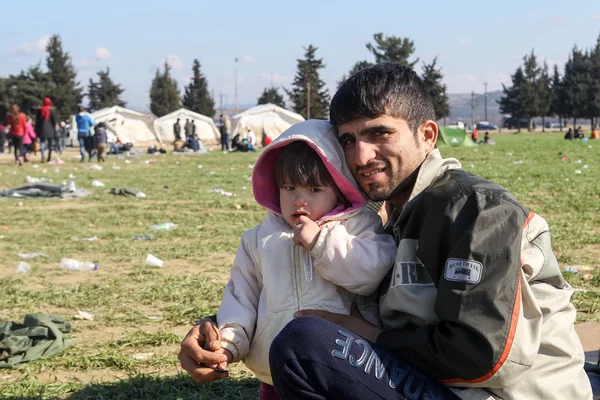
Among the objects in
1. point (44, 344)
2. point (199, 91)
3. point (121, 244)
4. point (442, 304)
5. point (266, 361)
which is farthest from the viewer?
point (199, 91)

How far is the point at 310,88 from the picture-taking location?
255 ft

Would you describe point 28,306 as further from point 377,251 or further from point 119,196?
point 119,196

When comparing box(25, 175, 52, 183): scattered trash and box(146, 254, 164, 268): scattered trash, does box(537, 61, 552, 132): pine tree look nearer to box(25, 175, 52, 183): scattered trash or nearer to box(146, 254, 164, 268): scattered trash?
box(25, 175, 52, 183): scattered trash

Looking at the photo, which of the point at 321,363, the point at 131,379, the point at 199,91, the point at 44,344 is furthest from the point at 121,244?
the point at 199,91

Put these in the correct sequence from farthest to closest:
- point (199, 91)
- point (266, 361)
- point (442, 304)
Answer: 1. point (199, 91)
2. point (266, 361)
3. point (442, 304)

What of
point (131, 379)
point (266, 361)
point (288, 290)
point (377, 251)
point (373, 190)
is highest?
point (373, 190)

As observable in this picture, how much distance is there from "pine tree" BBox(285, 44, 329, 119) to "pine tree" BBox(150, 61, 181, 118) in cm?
1334

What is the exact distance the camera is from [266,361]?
8.67 ft

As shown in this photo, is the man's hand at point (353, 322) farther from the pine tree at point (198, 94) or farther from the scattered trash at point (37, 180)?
the pine tree at point (198, 94)

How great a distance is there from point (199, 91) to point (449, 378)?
8308 centimetres

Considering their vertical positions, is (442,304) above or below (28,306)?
above

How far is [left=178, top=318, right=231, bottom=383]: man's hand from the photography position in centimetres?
255

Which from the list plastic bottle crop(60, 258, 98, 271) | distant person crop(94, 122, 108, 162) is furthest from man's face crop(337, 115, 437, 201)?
distant person crop(94, 122, 108, 162)

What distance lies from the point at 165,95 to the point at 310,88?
17183mm
